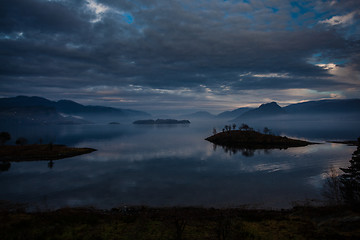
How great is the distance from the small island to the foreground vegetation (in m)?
121

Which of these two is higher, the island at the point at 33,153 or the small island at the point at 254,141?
the small island at the point at 254,141

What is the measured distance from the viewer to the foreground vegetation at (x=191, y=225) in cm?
2842

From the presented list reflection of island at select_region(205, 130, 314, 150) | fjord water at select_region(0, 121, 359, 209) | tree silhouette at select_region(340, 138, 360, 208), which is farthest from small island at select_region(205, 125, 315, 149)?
tree silhouette at select_region(340, 138, 360, 208)

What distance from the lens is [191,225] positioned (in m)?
33.2

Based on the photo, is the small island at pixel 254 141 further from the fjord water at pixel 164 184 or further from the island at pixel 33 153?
the island at pixel 33 153

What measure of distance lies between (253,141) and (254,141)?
0.91m

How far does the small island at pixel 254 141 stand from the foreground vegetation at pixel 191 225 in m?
121

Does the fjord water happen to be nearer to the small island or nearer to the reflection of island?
the reflection of island

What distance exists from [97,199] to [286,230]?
43.0 meters

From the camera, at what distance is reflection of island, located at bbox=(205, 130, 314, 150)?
511 ft

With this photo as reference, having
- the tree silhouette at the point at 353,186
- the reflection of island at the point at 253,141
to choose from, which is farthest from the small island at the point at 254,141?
the tree silhouette at the point at 353,186

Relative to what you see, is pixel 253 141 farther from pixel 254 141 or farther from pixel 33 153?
pixel 33 153

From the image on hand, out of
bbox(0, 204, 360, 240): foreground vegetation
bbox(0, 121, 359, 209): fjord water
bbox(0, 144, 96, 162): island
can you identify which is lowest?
bbox(0, 144, 96, 162): island

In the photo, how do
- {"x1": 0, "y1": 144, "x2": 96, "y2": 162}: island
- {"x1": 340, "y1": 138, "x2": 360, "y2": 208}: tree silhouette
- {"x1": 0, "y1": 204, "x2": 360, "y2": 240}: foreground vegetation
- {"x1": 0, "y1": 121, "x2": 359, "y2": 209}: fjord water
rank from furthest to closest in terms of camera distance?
{"x1": 0, "y1": 144, "x2": 96, "y2": 162}: island, {"x1": 340, "y1": 138, "x2": 360, "y2": 208}: tree silhouette, {"x1": 0, "y1": 121, "x2": 359, "y2": 209}: fjord water, {"x1": 0, "y1": 204, "x2": 360, "y2": 240}: foreground vegetation
